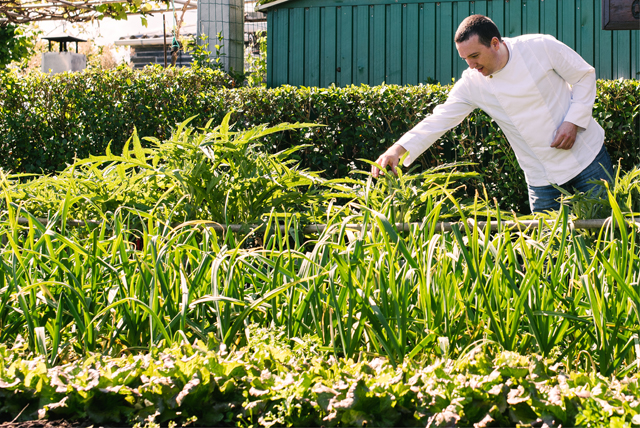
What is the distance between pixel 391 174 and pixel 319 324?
47.2 inches

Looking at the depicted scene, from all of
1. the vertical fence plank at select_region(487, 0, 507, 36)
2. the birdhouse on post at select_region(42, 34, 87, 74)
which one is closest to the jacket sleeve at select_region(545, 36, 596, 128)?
the vertical fence plank at select_region(487, 0, 507, 36)

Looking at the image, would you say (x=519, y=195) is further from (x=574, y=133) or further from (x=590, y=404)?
(x=590, y=404)

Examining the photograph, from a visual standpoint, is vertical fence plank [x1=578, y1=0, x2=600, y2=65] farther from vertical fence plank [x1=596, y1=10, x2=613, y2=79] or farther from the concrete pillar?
the concrete pillar

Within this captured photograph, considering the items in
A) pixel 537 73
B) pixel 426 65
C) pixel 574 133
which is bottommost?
pixel 574 133

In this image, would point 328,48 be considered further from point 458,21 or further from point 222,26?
point 458,21

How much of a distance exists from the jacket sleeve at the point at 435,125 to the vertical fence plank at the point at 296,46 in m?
5.02

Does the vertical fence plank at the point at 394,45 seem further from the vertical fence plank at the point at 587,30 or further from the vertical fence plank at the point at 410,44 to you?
the vertical fence plank at the point at 587,30

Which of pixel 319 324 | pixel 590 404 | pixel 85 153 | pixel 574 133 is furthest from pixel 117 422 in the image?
pixel 85 153

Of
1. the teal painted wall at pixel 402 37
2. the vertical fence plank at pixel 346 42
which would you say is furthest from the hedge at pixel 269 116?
the vertical fence plank at pixel 346 42

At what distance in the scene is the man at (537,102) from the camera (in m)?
2.90

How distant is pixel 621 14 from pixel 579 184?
0.87m

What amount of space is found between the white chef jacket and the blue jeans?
48 mm

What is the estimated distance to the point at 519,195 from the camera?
4.67m

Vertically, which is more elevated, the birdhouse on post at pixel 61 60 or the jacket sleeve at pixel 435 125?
the birdhouse on post at pixel 61 60
